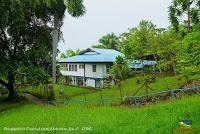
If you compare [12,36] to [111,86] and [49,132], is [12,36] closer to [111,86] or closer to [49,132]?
[111,86]

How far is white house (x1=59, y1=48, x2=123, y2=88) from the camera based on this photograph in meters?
45.1

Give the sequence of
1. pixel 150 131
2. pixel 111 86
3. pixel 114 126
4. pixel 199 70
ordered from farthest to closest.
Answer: pixel 111 86 → pixel 199 70 → pixel 114 126 → pixel 150 131

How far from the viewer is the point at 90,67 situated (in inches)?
1865

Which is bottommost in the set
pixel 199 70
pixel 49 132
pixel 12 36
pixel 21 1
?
pixel 49 132

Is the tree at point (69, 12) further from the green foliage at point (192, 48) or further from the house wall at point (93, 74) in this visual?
the green foliage at point (192, 48)

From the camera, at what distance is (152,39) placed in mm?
38031

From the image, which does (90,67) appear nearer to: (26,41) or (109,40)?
(26,41)

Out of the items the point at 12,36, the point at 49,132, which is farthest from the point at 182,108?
the point at 12,36

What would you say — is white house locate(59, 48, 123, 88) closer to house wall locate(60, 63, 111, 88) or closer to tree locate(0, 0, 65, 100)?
house wall locate(60, 63, 111, 88)

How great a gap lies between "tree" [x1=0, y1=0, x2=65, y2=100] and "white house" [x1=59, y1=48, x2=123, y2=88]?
38.6 feet

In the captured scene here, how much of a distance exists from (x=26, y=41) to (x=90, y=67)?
15.6 meters

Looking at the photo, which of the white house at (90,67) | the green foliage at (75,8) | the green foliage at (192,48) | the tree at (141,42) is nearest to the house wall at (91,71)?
the white house at (90,67)

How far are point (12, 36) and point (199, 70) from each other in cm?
2227

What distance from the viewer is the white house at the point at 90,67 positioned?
45.1 m
